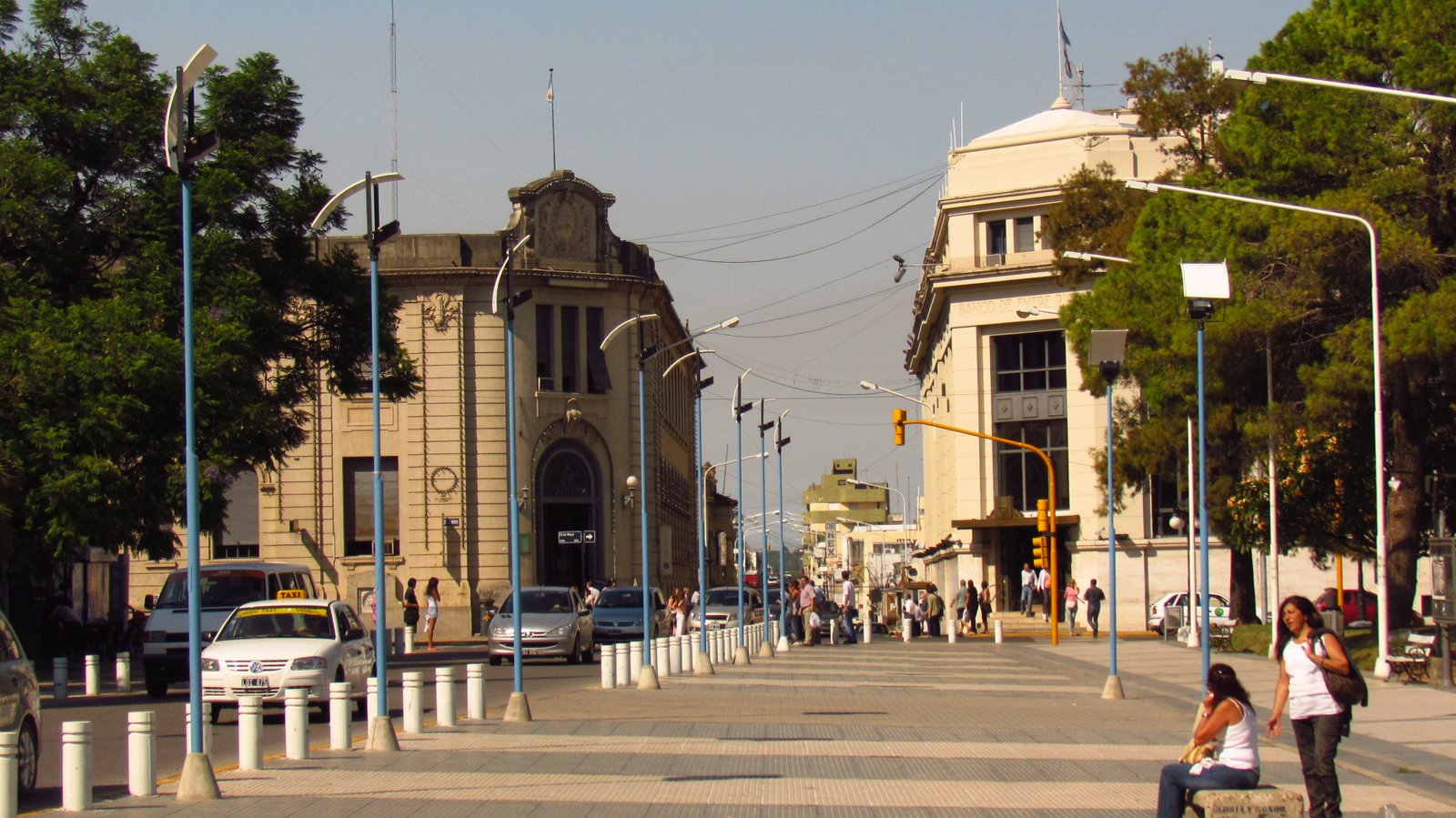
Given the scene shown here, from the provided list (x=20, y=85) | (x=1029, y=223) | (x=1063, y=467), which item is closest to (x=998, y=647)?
(x=1063, y=467)

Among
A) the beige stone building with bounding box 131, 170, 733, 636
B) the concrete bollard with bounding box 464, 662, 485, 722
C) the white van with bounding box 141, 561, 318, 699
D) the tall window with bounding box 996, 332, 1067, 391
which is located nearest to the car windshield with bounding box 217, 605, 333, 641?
the concrete bollard with bounding box 464, 662, 485, 722

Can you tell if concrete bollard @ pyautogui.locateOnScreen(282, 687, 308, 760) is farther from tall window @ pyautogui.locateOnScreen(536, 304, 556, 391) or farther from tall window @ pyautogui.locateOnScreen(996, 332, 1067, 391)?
tall window @ pyautogui.locateOnScreen(996, 332, 1067, 391)

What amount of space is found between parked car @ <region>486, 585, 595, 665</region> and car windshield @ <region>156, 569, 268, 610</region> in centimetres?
642

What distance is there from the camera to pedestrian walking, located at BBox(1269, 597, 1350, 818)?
37.2 ft

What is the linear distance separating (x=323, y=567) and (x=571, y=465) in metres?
8.92

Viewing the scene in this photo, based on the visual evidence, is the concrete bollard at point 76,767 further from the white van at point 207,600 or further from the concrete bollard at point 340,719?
the white van at point 207,600

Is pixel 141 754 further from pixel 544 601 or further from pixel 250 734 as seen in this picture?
pixel 544 601

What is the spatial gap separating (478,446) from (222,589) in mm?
28898

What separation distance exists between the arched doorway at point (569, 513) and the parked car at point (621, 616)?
48.8ft

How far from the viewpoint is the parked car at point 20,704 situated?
13.5 metres

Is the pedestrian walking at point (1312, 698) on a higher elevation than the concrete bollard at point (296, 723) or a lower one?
higher

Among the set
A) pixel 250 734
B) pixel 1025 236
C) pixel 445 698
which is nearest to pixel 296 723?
pixel 250 734

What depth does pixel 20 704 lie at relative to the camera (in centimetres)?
1379

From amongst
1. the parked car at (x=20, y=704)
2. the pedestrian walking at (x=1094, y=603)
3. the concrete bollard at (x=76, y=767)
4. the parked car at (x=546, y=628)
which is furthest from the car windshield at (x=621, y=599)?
the concrete bollard at (x=76, y=767)
